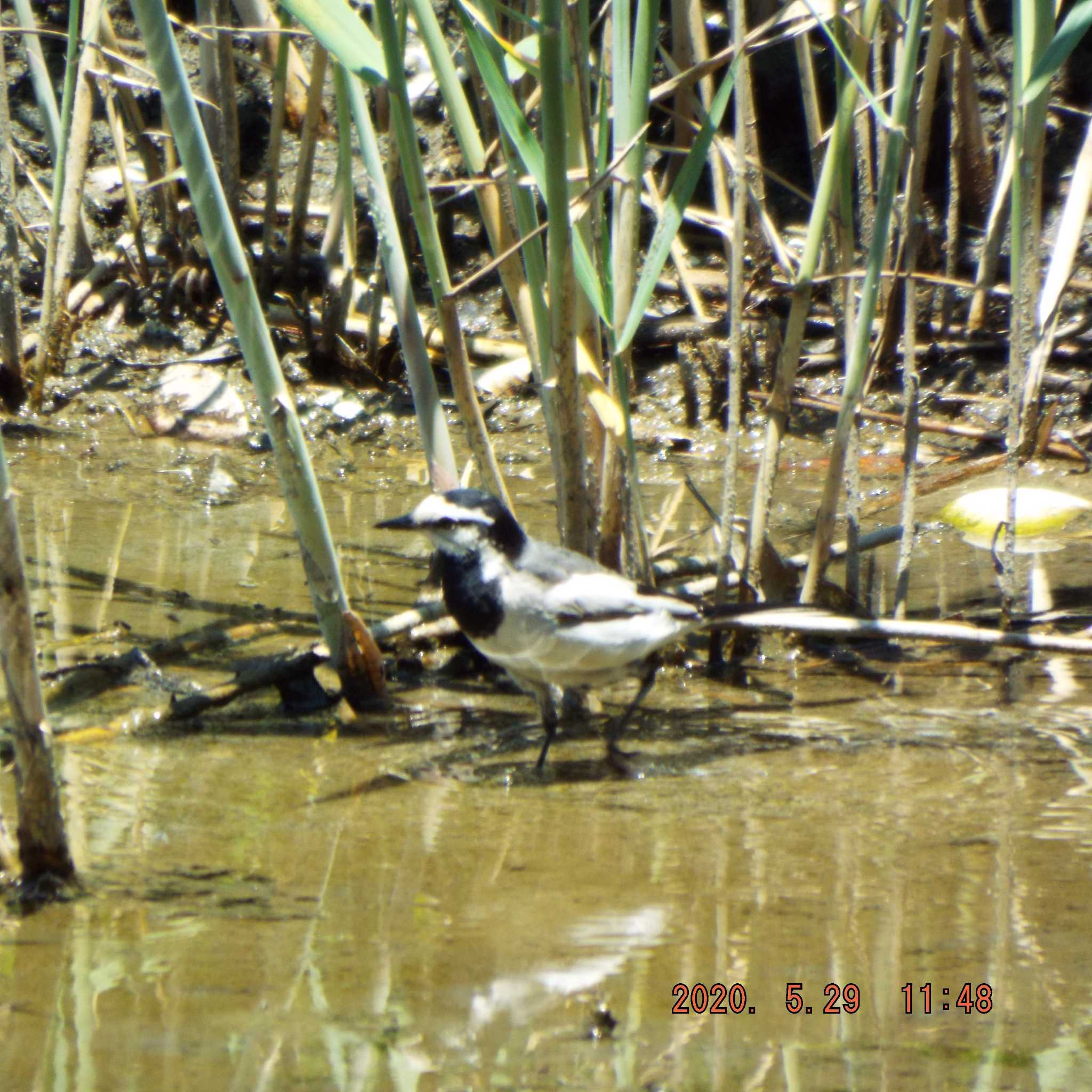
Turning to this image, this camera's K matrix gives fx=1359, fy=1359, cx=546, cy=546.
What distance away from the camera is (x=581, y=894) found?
2.50 m

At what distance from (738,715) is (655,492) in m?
2.24

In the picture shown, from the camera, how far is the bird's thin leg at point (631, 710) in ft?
11.0

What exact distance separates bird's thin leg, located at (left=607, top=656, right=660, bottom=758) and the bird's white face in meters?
0.57

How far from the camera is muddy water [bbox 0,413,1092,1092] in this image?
193 centimetres

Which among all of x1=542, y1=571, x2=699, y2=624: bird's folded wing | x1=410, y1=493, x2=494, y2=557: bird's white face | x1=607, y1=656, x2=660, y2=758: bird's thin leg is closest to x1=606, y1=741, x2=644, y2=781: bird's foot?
x1=607, y1=656, x2=660, y2=758: bird's thin leg

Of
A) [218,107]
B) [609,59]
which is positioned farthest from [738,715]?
[218,107]

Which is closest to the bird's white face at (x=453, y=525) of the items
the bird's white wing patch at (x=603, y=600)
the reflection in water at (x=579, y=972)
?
the bird's white wing patch at (x=603, y=600)

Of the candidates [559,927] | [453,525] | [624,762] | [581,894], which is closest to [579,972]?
[559,927]

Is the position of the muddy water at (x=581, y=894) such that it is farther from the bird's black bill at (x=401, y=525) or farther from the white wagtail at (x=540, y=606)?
the bird's black bill at (x=401, y=525)

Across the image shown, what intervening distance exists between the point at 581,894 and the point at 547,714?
95 centimetres

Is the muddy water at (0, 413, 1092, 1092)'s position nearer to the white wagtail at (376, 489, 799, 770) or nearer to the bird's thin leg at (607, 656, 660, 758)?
the bird's thin leg at (607, 656, 660, 758)

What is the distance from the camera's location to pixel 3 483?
2.11 metres

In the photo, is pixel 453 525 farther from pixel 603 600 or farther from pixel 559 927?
pixel 559 927

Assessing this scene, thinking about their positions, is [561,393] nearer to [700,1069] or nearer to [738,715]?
[738,715]
